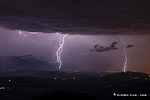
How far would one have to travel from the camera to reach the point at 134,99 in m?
199

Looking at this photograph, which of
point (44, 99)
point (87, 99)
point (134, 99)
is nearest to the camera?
point (87, 99)

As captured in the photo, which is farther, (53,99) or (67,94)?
(67,94)

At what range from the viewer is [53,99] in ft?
396

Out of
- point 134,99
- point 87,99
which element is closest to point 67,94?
point 87,99

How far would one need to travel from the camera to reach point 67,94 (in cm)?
13338

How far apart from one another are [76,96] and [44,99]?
15.7m

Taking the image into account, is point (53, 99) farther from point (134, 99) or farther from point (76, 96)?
point (134, 99)

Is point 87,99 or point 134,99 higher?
point 87,99

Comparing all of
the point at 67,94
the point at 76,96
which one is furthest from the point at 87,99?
the point at 67,94

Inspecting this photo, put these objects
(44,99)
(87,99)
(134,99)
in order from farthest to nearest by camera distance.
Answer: (134,99)
(44,99)
(87,99)

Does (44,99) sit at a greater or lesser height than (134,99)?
greater

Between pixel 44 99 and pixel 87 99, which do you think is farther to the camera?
pixel 44 99

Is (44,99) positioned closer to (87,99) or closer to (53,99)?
(53,99)

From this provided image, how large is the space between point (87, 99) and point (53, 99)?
1595 cm
